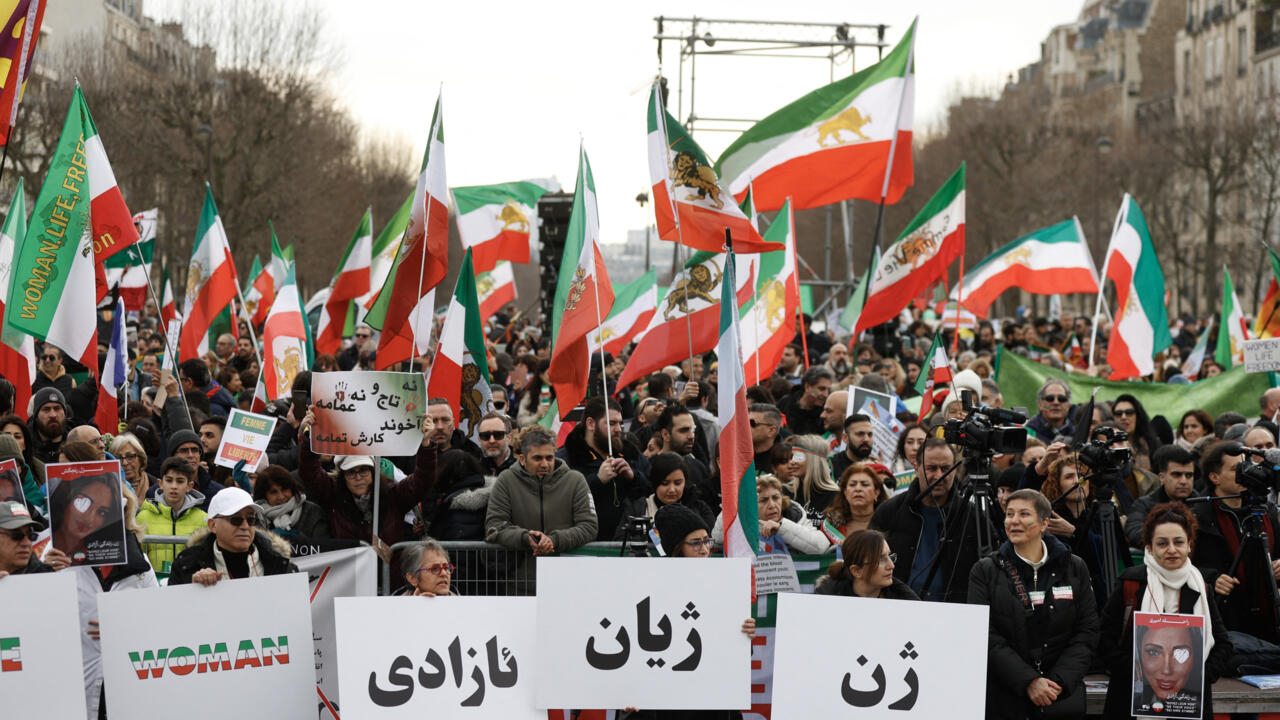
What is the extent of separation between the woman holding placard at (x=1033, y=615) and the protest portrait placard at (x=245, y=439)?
16.9 feet

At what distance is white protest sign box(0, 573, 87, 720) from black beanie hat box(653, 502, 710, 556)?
2.78 meters

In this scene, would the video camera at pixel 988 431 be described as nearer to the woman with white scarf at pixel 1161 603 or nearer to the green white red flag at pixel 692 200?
Result: the woman with white scarf at pixel 1161 603

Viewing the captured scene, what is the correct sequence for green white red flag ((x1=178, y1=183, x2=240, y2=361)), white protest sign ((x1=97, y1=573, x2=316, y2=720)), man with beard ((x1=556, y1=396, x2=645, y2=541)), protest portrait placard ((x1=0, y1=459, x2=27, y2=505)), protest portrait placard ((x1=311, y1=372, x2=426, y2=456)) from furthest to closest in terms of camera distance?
1. green white red flag ((x1=178, y1=183, x2=240, y2=361))
2. man with beard ((x1=556, y1=396, x2=645, y2=541))
3. protest portrait placard ((x1=311, y1=372, x2=426, y2=456))
4. protest portrait placard ((x1=0, y1=459, x2=27, y2=505))
5. white protest sign ((x1=97, y1=573, x2=316, y2=720))

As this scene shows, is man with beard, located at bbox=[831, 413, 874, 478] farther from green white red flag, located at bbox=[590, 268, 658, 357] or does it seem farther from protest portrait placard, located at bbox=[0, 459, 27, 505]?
green white red flag, located at bbox=[590, 268, 658, 357]

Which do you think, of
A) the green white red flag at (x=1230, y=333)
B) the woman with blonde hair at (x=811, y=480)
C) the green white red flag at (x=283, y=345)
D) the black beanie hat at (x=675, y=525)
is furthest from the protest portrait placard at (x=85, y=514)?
the green white red flag at (x=1230, y=333)

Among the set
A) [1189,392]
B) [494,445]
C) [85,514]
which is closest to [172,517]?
[85,514]

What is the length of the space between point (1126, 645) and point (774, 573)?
182 centimetres

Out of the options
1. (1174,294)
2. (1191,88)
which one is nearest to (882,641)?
(1174,294)

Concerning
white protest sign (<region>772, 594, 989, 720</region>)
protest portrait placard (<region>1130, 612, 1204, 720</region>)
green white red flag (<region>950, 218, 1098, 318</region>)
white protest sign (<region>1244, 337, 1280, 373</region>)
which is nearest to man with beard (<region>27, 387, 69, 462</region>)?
white protest sign (<region>772, 594, 989, 720</region>)

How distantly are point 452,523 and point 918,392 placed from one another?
7.21 meters

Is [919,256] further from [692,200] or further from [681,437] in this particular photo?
[681,437]

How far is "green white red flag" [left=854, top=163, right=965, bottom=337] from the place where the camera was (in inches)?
576

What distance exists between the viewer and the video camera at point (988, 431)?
755cm

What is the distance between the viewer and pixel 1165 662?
693 cm
